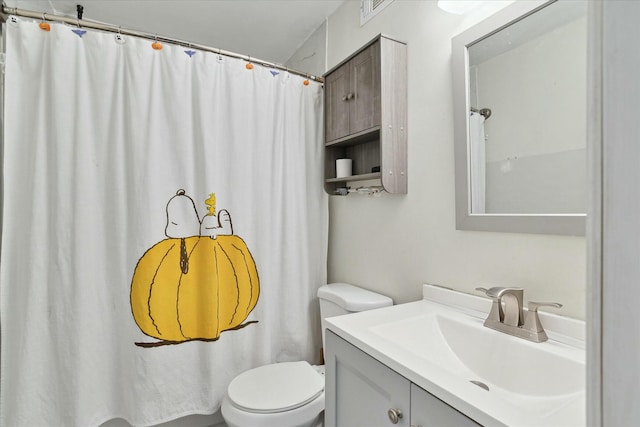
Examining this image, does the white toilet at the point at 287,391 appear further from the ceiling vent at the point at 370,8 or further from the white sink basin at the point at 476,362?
the ceiling vent at the point at 370,8

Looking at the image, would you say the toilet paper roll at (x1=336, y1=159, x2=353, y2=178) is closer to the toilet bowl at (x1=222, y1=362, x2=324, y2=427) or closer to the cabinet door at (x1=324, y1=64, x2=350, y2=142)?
the cabinet door at (x1=324, y1=64, x2=350, y2=142)

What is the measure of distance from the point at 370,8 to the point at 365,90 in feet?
1.70

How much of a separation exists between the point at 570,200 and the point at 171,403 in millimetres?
1809

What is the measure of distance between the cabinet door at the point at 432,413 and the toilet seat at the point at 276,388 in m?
0.73

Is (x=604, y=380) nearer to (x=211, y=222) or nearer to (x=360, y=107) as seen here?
(x=360, y=107)

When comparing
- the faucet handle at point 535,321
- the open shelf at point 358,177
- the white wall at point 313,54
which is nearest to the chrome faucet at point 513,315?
the faucet handle at point 535,321

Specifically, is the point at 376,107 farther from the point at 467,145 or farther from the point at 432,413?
the point at 432,413

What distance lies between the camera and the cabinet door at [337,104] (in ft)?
5.45

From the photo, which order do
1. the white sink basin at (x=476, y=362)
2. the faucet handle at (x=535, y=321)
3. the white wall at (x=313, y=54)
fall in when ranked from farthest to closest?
the white wall at (x=313, y=54) → the faucet handle at (x=535, y=321) → the white sink basin at (x=476, y=362)

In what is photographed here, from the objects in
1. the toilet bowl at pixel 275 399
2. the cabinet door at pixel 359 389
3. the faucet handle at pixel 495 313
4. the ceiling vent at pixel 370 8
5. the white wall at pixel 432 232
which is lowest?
the toilet bowl at pixel 275 399

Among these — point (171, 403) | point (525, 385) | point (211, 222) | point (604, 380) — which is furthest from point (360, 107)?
point (171, 403)

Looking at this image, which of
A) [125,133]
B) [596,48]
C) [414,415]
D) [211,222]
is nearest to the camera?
[596,48]

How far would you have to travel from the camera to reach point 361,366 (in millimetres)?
909

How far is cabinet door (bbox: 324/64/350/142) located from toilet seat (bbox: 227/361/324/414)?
48.2 inches
